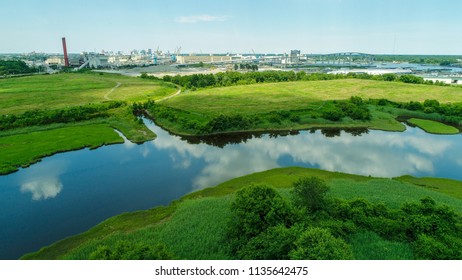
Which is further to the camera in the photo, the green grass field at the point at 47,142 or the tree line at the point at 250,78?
the tree line at the point at 250,78

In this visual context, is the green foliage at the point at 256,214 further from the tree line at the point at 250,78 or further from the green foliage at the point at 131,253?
the tree line at the point at 250,78

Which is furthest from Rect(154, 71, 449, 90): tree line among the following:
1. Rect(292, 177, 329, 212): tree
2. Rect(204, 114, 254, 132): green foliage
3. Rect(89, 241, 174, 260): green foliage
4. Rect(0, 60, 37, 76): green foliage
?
Rect(89, 241, 174, 260): green foliage

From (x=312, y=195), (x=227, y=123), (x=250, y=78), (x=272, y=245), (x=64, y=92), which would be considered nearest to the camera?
(x=272, y=245)

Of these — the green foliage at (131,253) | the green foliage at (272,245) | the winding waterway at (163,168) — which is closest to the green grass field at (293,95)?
the winding waterway at (163,168)

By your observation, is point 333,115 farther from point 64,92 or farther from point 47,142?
point 64,92

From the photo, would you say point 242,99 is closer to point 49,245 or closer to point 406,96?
point 406,96

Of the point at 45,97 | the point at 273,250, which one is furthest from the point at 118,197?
the point at 45,97

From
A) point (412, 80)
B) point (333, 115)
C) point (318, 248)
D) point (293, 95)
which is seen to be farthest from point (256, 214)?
point (412, 80)
